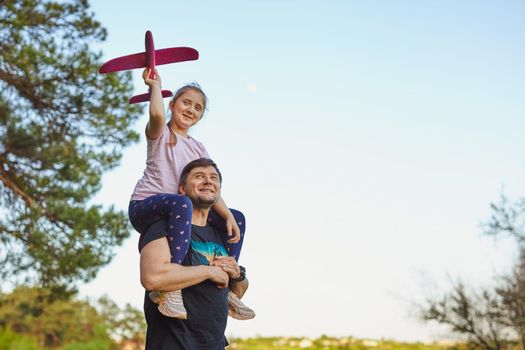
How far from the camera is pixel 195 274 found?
3.32 m

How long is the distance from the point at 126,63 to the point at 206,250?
3.79ft

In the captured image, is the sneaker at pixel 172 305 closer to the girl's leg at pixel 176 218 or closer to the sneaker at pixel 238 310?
the girl's leg at pixel 176 218

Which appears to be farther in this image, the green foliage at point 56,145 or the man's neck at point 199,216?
the green foliage at point 56,145

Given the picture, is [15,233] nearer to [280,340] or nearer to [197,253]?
[280,340]

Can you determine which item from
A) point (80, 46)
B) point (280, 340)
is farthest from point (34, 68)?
point (280, 340)

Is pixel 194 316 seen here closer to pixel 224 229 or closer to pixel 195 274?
pixel 195 274

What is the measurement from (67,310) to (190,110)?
2154 cm

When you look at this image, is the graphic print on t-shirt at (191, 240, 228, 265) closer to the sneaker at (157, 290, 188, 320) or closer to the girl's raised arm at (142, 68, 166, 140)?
the sneaker at (157, 290, 188, 320)

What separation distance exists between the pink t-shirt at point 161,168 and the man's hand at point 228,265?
1.47 ft

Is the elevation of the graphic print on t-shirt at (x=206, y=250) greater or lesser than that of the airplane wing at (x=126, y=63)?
lesser

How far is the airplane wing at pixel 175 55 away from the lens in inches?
147

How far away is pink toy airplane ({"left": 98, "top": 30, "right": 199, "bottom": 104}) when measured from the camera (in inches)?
144

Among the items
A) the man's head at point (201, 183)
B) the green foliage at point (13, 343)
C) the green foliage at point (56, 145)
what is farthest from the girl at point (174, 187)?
the green foliage at point (13, 343)

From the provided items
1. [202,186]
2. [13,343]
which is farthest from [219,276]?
[13,343]
